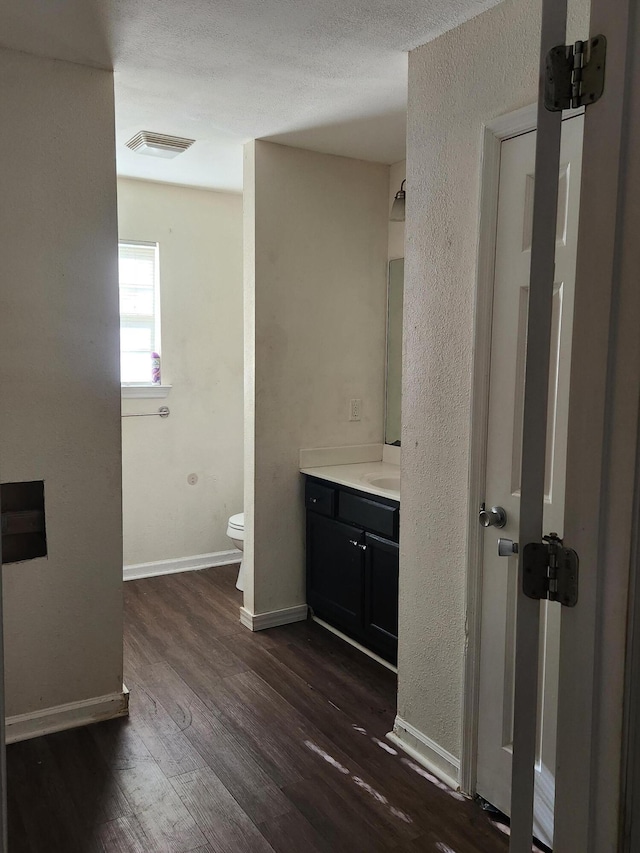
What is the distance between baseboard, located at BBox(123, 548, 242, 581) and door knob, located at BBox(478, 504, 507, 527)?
2.94 m

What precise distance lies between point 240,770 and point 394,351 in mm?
2333

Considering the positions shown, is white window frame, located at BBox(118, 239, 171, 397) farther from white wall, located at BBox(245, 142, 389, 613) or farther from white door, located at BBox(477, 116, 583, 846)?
white door, located at BBox(477, 116, 583, 846)

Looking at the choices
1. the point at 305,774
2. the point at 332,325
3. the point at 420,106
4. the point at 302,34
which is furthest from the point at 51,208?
the point at 305,774

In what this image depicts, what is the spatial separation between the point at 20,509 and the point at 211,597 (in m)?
1.80

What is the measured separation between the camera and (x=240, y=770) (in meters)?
2.46

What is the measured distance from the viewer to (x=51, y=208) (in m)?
2.59

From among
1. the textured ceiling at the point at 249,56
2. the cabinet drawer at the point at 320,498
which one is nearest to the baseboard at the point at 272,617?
the cabinet drawer at the point at 320,498

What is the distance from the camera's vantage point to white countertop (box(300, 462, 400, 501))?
3.30 m

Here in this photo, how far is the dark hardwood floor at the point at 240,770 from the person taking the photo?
2.13 m

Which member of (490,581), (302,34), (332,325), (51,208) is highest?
(302,34)

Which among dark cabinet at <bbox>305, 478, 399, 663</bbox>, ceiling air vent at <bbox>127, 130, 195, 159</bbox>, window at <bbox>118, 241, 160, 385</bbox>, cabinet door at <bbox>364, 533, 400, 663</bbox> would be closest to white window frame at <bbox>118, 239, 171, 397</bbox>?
window at <bbox>118, 241, 160, 385</bbox>

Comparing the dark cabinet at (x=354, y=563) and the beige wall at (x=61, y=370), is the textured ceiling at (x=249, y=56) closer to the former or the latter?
the beige wall at (x=61, y=370)

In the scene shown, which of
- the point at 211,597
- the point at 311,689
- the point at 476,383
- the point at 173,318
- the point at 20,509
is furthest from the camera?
the point at 173,318

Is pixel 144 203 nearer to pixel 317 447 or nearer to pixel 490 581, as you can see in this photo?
pixel 317 447
